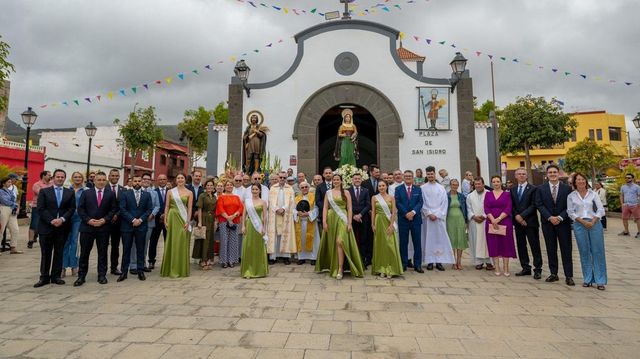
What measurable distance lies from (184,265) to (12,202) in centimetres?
536

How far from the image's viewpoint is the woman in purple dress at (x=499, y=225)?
659cm

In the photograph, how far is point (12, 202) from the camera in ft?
27.9

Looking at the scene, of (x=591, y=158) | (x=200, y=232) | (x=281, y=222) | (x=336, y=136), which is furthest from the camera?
(x=591, y=158)

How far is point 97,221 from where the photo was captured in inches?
234

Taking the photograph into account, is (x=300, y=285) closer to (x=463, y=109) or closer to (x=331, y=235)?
(x=331, y=235)

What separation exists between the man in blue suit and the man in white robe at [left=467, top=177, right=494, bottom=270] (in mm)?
1122

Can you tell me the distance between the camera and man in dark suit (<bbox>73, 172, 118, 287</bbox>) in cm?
593

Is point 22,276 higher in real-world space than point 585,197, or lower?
lower

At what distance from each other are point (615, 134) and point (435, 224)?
5277 centimetres

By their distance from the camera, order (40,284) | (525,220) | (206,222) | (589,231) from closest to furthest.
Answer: (40,284) → (589,231) → (525,220) → (206,222)

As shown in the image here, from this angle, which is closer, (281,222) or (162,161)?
(281,222)

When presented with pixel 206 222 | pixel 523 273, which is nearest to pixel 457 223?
pixel 523 273

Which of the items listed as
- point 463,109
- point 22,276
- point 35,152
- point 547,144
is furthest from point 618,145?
point 35,152

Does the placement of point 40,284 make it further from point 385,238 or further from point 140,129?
point 140,129
